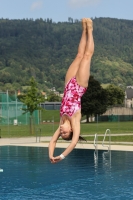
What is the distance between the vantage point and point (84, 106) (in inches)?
2744

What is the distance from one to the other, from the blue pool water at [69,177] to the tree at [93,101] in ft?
148

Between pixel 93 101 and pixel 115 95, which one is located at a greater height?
pixel 115 95

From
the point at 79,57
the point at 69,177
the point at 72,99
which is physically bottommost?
the point at 69,177

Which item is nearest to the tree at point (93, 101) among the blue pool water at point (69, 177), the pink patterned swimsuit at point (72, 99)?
the blue pool water at point (69, 177)

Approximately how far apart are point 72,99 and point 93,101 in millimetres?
64227

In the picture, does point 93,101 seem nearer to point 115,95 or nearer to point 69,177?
point 115,95

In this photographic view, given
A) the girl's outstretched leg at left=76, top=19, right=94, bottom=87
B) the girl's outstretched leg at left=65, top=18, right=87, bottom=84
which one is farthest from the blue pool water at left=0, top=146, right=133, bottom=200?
the girl's outstretched leg at left=76, top=19, right=94, bottom=87

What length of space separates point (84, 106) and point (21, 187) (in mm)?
54677

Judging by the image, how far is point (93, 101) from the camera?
70.8 m

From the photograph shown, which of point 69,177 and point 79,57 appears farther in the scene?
point 69,177

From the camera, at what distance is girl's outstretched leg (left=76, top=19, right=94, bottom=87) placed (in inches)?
270

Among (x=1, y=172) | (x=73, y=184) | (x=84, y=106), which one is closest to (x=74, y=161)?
(x=1, y=172)

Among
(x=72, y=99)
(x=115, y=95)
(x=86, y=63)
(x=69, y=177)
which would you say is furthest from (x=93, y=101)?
(x=72, y=99)

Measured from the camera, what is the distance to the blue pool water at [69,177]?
1390 centimetres
